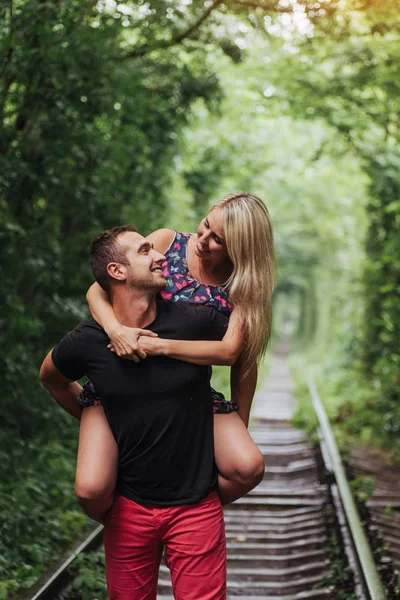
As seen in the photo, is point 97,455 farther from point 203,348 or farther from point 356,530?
point 356,530

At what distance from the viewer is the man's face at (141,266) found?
8.96 ft

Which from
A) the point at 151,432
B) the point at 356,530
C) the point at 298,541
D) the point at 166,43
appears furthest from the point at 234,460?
the point at 166,43

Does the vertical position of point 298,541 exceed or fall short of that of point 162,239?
it falls short

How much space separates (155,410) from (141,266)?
1.80ft

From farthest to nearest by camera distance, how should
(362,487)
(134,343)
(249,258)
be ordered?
(362,487) < (249,258) < (134,343)

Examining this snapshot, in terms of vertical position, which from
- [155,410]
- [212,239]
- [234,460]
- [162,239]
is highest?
[212,239]

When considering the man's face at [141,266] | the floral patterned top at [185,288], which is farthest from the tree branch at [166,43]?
the man's face at [141,266]

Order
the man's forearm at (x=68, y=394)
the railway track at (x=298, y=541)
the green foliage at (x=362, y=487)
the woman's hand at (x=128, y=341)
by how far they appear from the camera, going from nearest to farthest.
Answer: the woman's hand at (x=128, y=341)
the man's forearm at (x=68, y=394)
the railway track at (x=298, y=541)
the green foliage at (x=362, y=487)

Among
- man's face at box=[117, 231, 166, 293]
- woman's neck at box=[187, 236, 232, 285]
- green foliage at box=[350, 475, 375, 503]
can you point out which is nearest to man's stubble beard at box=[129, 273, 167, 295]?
man's face at box=[117, 231, 166, 293]

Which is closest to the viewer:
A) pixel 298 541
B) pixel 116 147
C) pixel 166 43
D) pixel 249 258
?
pixel 249 258

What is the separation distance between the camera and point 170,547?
277 centimetres

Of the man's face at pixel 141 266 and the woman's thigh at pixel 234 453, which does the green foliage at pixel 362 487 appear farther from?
the man's face at pixel 141 266

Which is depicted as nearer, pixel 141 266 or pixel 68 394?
pixel 141 266

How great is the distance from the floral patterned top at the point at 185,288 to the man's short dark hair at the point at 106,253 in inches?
11.6
